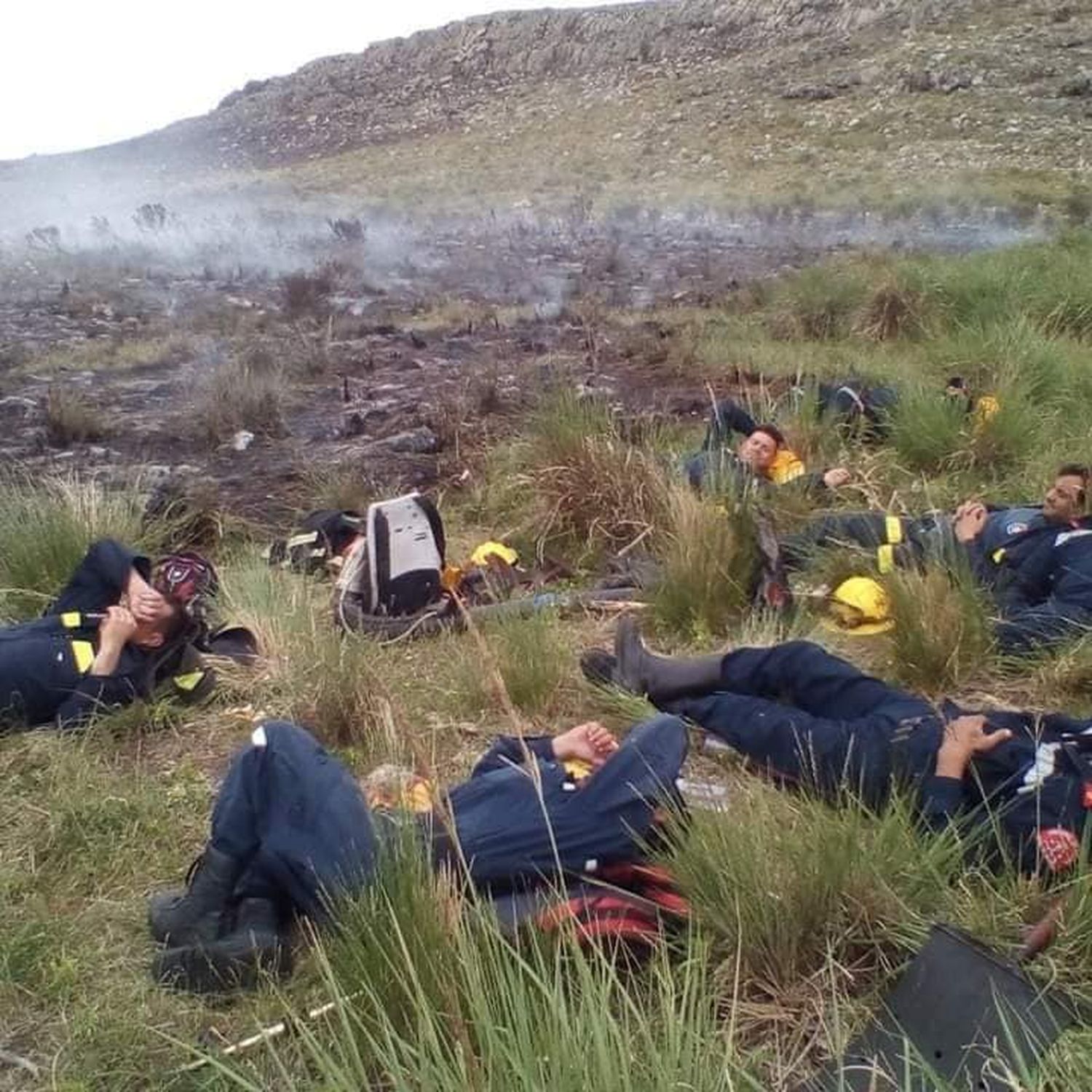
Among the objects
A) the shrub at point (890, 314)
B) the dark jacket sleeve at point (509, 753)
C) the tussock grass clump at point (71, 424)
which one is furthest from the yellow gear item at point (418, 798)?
the shrub at point (890, 314)

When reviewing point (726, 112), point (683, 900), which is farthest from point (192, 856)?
point (726, 112)

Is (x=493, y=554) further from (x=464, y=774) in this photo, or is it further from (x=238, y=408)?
(x=238, y=408)

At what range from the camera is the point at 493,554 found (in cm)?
501

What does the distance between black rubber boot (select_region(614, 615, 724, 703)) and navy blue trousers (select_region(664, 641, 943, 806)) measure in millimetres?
31

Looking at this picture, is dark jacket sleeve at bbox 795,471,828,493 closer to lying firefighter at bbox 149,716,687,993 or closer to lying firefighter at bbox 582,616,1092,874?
lying firefighter at bbox 582,616,1092,874

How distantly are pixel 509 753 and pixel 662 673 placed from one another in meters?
0.77

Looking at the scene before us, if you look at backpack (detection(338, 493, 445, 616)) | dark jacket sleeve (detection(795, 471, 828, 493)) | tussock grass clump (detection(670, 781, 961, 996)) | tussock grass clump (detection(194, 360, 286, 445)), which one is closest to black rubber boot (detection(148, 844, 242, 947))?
tussock grass clump (detection(670, 781, 961, 996))

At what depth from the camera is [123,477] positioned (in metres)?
6.34

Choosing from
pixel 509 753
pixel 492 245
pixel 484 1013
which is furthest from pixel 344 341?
pixel 484 1013

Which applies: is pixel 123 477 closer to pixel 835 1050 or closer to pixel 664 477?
pixel 664 477

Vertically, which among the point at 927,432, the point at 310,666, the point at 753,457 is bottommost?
the point at 927,432

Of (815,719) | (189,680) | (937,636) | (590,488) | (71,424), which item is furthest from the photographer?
(71,424)

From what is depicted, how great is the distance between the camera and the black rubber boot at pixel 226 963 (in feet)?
7.89

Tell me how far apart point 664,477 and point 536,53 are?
4351cm
